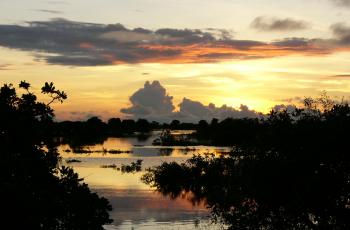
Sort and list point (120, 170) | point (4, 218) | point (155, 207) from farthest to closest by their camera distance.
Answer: point (120, 170) < point (155, 207) < point (4, 218)

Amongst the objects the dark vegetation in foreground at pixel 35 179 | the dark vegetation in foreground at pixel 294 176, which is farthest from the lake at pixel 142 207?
the dark vegetation in foreground at pixel 35 179

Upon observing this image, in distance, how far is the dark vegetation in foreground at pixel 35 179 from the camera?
14.3 m

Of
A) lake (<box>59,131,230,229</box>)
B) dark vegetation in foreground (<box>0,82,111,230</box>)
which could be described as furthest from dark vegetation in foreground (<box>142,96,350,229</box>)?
dark vegetation in foreground (<box>0,82,111,230</box>)

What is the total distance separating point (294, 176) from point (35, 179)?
53.0 ft

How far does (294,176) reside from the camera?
A: 2819 centimetres

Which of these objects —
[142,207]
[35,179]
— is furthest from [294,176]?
[142,207]

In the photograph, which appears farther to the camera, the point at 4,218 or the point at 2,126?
the point at 2,126

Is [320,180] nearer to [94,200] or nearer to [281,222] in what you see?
[281,222]

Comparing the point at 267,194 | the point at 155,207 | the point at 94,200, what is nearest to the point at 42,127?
the point at 94,200

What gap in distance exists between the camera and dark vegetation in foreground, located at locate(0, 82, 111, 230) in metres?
14.3

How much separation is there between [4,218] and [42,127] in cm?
302

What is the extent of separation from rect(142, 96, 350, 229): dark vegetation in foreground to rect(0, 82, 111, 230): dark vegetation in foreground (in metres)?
14.6

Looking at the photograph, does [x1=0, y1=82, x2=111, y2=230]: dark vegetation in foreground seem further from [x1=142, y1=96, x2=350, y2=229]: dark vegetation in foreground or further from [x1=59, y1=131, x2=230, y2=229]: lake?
[x1=59, y1=131, x2=230, y2=229]: lake

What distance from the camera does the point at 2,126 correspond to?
15711mm
